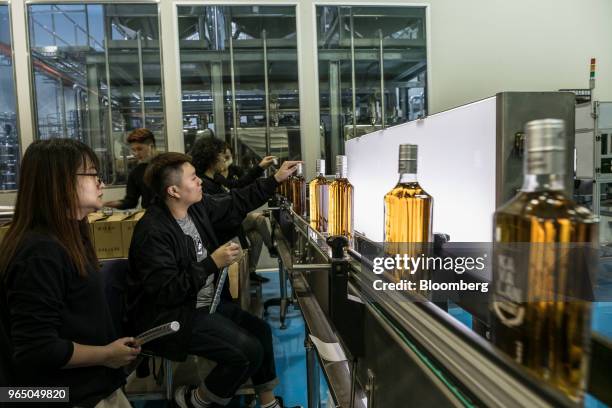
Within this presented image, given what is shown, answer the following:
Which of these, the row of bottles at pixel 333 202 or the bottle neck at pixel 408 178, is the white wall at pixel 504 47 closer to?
the row of bottles at pixel 333 202

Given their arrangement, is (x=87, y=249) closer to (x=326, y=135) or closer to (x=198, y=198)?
(x=198, y=198)

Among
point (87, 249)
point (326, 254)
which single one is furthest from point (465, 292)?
point (87, 249)

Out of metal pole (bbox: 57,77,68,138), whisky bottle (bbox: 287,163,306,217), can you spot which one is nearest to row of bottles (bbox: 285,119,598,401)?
whisky bottle (bbox: 287,163,306,217)

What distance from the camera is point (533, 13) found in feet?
15.3

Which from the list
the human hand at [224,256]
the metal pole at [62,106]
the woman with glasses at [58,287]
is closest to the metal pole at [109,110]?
the metal pole at [62,106]

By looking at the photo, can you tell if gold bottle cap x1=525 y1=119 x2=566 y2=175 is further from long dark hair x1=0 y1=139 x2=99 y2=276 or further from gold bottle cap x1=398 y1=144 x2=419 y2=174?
long dark hair x1=0 y1=139 x2=99 y2=276

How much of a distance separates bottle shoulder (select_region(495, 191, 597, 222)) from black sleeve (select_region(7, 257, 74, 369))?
1110 millimetres

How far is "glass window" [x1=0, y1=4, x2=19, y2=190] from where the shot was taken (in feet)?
14.0

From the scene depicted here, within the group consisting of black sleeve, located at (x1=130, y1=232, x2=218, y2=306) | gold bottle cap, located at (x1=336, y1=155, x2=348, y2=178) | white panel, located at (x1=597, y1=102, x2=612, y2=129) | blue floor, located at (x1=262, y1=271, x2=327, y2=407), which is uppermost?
white panel, located at (x1=597, y1=102, x2=612, y2=129)

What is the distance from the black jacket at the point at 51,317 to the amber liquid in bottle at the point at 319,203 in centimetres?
63

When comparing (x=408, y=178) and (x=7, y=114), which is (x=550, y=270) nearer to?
(x=408, y=178)

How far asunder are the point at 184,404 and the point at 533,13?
4.80 meters

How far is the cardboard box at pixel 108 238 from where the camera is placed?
323 cm

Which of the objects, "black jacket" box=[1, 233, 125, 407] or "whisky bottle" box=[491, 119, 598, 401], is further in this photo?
"black jacket" box=[1, 233, 125, 407]
